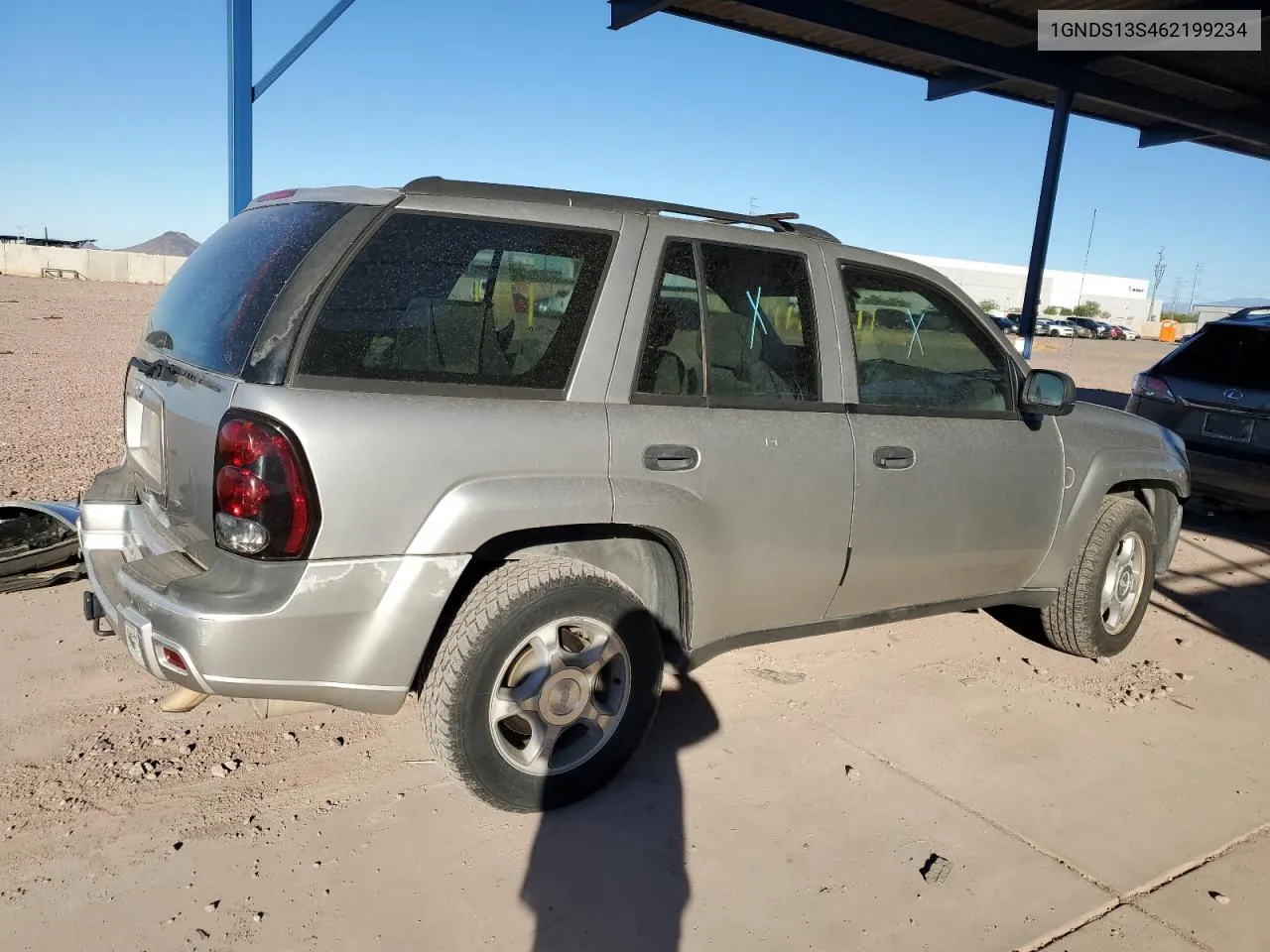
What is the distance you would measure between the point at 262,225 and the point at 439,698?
163 cm

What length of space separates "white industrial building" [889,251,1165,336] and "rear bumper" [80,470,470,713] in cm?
8650

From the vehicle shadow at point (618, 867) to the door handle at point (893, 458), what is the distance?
132 cm

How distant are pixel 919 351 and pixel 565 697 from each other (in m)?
2.02

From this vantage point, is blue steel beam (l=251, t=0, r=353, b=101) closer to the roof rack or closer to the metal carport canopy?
the metal carport canopy

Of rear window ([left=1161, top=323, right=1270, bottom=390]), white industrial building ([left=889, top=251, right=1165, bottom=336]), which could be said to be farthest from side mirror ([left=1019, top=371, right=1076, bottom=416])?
white industrial building ([left=889, top=251, right=1165, bottom=336])

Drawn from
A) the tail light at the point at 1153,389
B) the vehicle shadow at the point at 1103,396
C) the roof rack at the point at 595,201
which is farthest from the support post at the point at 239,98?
the vehicle shadow at the point at 1103,396

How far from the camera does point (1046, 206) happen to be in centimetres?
1305

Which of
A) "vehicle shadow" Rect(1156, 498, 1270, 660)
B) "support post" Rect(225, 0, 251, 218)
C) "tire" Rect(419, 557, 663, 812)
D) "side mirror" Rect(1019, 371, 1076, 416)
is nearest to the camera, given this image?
"tire" Rect(419, 557, 663, 812)

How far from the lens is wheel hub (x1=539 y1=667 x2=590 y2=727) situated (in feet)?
9.82

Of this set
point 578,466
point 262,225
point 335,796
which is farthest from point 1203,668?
point 262,225

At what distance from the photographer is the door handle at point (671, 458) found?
3006 mm

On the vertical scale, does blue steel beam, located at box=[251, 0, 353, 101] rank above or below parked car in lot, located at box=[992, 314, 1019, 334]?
above

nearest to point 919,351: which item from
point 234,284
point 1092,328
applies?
point 234,284

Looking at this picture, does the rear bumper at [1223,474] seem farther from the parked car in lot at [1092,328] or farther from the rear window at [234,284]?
the parked car in lot at [1092,328]
